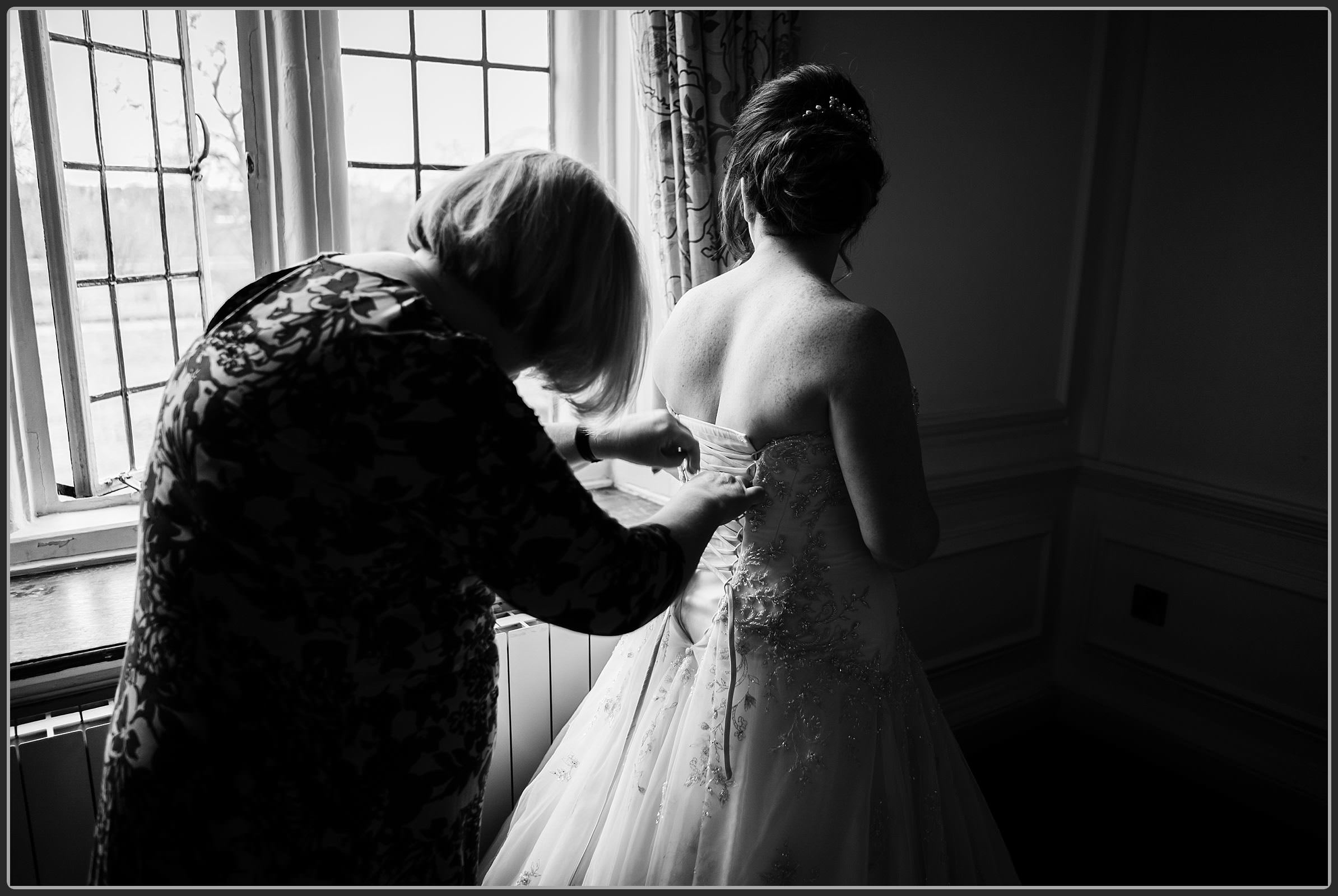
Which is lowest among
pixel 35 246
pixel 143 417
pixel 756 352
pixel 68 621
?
pixel 68 621

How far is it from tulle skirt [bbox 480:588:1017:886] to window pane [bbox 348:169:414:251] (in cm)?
106

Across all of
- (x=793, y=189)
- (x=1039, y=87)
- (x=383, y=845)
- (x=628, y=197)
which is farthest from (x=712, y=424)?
(x=1039, y=87)

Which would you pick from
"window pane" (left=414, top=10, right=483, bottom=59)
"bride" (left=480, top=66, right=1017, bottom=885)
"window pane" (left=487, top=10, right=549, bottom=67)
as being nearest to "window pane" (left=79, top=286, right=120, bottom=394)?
"window pane" (left=414, top=10, right=483, bottom=59)

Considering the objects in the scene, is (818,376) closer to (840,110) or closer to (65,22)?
(840,110)

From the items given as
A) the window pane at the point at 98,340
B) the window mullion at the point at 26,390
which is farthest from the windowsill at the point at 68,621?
the window pane at the point at 98,340

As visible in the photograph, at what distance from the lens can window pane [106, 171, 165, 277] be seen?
164 cm

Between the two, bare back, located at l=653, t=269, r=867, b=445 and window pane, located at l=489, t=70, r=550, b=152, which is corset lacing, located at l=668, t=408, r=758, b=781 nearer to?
bare back, located at l=653, t=269, r=867, b=445

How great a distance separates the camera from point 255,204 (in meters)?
1.76

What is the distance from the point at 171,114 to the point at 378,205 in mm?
417

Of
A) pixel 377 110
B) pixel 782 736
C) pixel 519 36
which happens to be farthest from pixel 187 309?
pixel 782 736

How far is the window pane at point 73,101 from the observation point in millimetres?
1541

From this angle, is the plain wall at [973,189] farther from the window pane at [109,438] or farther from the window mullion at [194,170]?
the window pane at [109,438]

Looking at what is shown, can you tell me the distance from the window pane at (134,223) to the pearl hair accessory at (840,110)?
1239mm

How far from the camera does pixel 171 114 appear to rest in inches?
65.1
